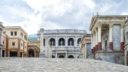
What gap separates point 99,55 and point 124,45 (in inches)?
146

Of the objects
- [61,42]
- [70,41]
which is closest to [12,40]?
[61,42]

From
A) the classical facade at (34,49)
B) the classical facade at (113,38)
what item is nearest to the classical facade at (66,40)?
the classical facade at (34,49)

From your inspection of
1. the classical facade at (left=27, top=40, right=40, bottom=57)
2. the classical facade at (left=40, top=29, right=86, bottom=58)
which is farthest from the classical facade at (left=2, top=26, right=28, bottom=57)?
the classical facade at (left=40, top=29, right=86, bottom=58)

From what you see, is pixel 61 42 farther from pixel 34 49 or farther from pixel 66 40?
pixel 34 49

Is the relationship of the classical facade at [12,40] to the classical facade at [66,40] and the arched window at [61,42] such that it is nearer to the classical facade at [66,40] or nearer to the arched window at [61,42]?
the classical facade at [66,40]

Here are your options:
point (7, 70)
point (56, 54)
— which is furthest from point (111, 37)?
point (56, 54)

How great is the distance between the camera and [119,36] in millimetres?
45062

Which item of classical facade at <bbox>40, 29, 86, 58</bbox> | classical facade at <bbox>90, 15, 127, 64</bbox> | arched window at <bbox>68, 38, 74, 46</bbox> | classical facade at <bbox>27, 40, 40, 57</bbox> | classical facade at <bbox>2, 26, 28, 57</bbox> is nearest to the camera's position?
classical facade at <bbox>90, 15, 127, 64</bbox>

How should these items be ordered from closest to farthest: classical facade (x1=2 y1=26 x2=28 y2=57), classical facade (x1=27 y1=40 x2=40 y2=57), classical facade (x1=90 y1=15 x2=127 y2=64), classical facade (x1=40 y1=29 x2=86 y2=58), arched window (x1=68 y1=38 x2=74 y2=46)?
classical facade (x1=90 y1=15 x2=127 y2=64), classical facade (x1=2 y1=26 x2=28 y2=57), classical facade (x1=40 y1=29 x2=86 y2=58), classical facade (x1=27 y1=40 x2=40 y2=57), arched window (x1=68 y1=38 x2=74 y2=46)

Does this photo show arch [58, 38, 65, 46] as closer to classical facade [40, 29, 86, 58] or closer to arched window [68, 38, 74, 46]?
classical facade [40, 29, 86, 58]

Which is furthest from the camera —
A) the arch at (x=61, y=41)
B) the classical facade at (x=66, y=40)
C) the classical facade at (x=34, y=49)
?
the arch at (x=61, y=41)

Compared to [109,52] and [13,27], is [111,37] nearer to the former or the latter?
[109,52]

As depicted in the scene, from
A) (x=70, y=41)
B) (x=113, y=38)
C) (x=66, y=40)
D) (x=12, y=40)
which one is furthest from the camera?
(x=70, y=41)

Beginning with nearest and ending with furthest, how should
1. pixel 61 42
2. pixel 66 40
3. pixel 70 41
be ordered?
pixel 66 40 < pixel 70 41 < pixel 61 42
